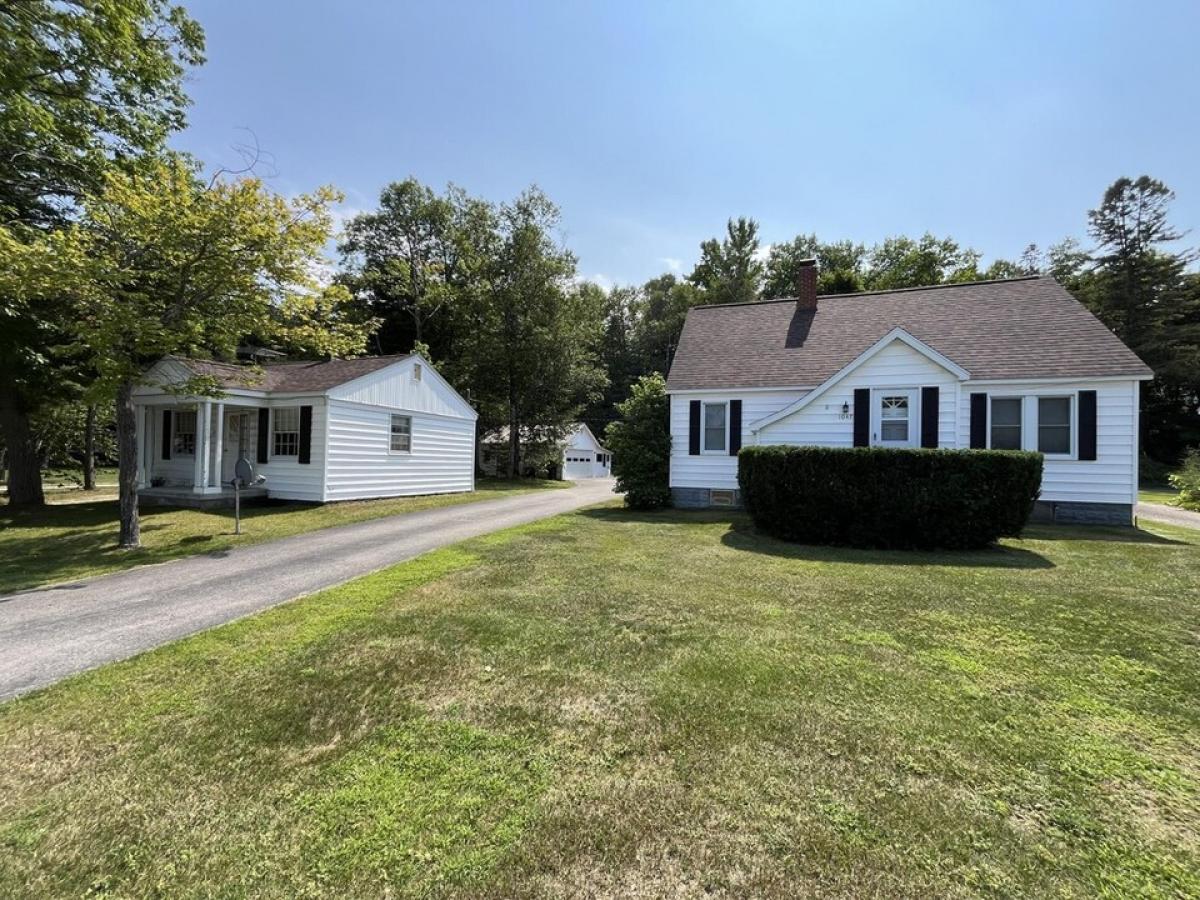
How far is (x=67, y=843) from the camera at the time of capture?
2414 millimetres

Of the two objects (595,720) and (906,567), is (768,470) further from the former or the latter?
(595,720)

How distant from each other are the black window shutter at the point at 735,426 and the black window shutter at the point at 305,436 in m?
11.6

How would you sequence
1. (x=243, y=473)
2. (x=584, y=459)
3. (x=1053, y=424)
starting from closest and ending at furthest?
1. (x=243, y=473)
2. (x=1053, y=424)
3. (x=584, y=459)

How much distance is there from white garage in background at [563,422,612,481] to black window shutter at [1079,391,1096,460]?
2791cm

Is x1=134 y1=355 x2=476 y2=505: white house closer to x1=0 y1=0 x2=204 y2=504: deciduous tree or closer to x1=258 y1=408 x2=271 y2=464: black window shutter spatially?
x1=258 y1=408 x2=271 y2=464: black window shutter

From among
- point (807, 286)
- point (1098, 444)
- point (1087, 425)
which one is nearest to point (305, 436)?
point (807, 286)

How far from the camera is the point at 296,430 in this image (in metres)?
15.5

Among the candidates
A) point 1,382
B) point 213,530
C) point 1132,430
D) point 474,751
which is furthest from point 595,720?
point 1,382

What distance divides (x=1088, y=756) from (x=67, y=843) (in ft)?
16.5

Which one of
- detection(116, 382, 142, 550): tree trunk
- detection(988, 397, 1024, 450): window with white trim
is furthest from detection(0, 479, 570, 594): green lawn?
detection(988, 397, 1024, 450): window with white trim

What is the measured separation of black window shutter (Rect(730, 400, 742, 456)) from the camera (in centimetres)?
1488

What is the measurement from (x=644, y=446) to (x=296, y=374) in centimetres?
1101

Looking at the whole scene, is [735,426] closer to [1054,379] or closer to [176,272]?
[1054,379]

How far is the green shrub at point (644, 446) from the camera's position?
14.9 meters
